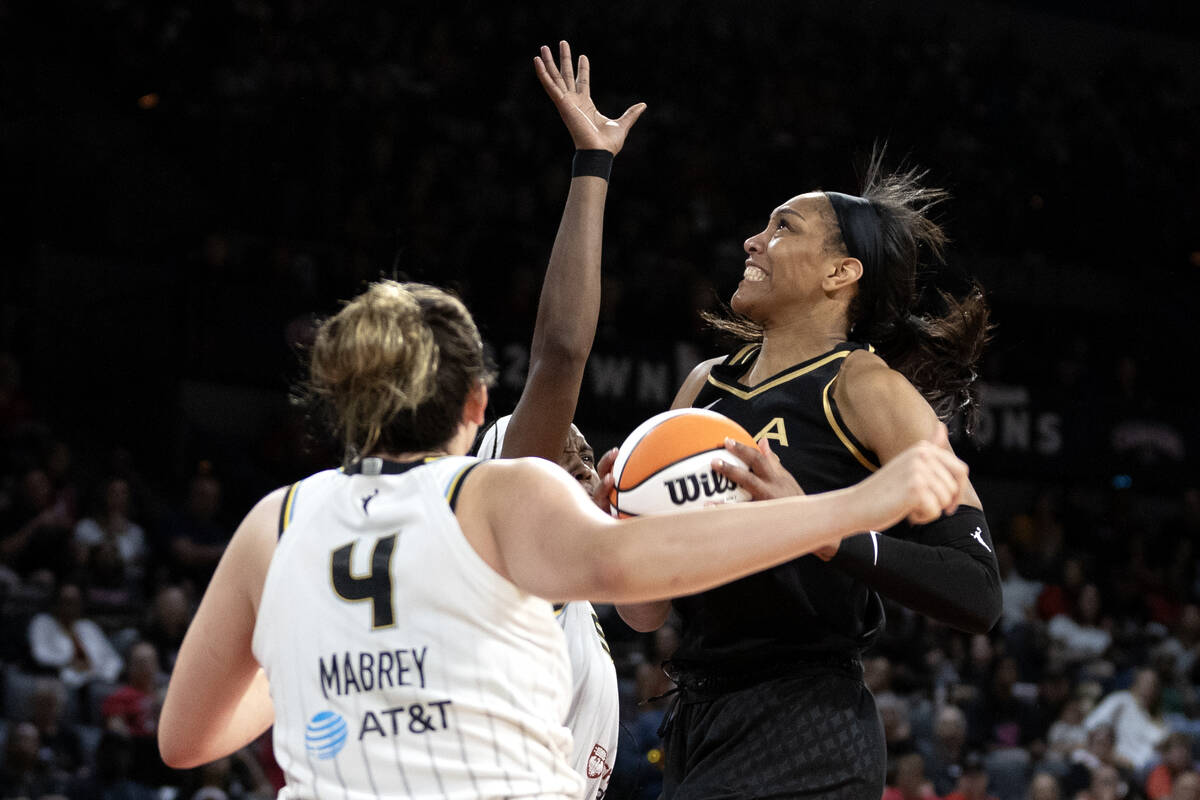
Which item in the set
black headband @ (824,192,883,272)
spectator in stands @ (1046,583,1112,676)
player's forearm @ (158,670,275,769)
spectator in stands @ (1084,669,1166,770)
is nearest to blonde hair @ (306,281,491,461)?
player's forearm @ (158,670,275,769)

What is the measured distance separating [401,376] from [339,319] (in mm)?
174

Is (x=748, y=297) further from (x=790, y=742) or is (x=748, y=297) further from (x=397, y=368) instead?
(x=397, y=368)

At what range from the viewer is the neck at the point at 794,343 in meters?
3.51

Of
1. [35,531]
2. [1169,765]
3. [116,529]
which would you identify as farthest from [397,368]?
[1169,765]

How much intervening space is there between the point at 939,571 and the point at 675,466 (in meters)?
0.61

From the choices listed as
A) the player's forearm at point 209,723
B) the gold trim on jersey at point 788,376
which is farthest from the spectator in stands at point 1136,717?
the player's forearm at point 209,723

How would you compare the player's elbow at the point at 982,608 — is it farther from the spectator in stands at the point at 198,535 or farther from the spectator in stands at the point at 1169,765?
the spectator in stands at the point at 1169,765

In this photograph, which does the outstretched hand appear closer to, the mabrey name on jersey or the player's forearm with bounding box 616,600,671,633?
the player's forearm with bounding box 616,600,671,633

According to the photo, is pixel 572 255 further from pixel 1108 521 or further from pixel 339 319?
pixel 1108 521

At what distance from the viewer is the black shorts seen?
10.1 feet

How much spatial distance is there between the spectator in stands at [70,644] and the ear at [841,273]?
6277mm

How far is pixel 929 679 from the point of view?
11.1 metres

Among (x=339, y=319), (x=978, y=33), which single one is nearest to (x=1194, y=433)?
(x=978, y=33)

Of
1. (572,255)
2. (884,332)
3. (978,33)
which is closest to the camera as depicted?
(572,255)
